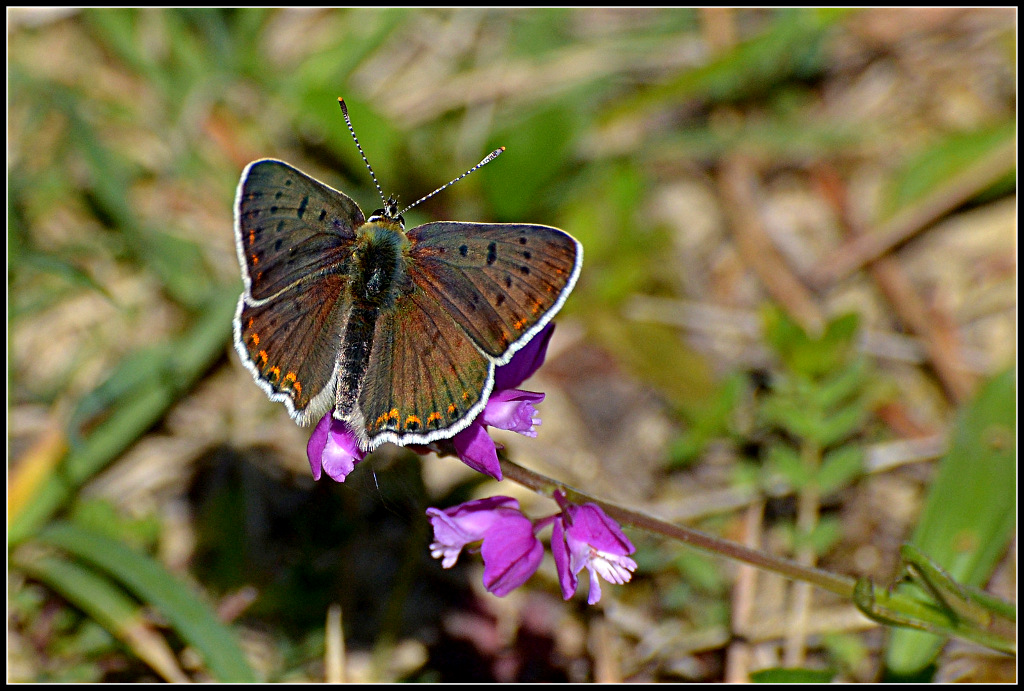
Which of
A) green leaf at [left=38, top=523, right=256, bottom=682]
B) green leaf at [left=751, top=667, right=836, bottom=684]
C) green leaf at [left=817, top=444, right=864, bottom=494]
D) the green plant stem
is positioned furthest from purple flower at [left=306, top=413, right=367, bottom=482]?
green leaf at [left=817, top=444, right=864, bottom=494]

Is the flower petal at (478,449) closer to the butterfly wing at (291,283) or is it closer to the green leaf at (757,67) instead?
the butterfly wing at (291,283)

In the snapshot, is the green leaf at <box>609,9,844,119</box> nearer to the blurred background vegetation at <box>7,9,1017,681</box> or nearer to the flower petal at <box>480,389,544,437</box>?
the blurred background vegetation at <box>7,9,1017,681</box>

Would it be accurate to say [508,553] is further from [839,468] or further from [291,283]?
[839,468]

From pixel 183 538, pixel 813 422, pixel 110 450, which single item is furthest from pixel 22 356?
pixel 813 422

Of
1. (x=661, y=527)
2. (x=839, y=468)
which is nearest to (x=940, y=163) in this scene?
(x=839, y=468)

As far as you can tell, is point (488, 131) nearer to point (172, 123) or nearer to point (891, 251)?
point (172, 123)

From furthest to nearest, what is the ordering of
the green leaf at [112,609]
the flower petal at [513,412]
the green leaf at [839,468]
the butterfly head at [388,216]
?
the green leaf at [839,468] < the green leaf at [112,609] < the butterfly head at [388,216] < the flower petal at [513,412]

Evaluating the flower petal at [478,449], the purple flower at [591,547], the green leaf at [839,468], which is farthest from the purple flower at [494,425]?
the green leaf at [839,468]
